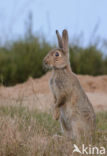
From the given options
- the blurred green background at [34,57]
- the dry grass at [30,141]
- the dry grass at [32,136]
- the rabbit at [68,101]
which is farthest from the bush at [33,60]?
the rabbit at [68,101]

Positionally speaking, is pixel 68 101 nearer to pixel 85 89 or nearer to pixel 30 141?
pixel 30 141

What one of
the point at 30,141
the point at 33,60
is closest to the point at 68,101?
the point at 30,141

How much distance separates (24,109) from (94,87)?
4952 mm

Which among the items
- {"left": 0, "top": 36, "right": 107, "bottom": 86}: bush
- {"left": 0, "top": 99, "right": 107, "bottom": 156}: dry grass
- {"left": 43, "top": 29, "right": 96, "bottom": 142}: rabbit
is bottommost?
{"left": 0, "top": 99, "right": 107, "bottom": 156}: dry grass

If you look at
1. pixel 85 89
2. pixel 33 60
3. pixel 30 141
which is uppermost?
pixel 33 60

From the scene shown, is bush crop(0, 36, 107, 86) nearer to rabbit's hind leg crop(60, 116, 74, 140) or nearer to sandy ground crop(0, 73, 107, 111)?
sandy ground crop(0, 73, 107, 111)

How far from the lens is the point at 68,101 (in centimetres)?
549

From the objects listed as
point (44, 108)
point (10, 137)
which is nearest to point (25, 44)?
point (44, 108)

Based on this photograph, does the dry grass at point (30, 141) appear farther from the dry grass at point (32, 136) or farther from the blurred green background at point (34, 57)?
the blurred green background at point (34, 57)

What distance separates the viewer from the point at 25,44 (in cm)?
1369

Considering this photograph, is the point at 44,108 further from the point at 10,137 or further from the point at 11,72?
the point at 11,72

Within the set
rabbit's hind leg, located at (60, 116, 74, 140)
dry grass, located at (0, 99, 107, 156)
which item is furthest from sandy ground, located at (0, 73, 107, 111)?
dry grass, located at (0, 99, 107, 156)

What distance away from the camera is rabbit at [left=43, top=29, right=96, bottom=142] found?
17.7ft

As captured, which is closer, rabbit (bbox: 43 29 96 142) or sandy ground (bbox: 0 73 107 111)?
rabbit (bbox: 43 29 96 142)
